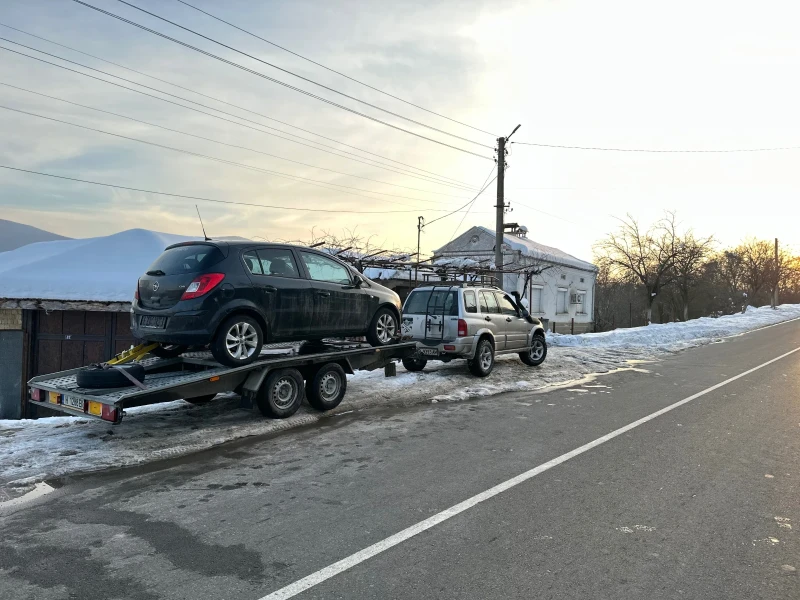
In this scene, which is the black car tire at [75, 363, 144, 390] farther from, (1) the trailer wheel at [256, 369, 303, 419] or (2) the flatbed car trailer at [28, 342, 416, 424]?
(1) the trailer wheel at [256, 369, 303, 419]

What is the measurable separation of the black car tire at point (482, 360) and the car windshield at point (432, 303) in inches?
37.5

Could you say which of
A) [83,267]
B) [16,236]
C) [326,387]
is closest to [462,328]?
[326,387]

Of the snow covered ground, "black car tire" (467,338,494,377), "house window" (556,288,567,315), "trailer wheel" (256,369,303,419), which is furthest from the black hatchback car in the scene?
"house window" (556,288,567,315)

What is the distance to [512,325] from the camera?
12.5 m

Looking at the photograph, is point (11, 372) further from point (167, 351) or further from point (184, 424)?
point (184, 424)

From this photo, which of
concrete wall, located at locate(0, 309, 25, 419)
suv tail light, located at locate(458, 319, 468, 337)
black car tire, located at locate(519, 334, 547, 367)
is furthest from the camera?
black car tire, located at locate(519, 334, 547, 367)

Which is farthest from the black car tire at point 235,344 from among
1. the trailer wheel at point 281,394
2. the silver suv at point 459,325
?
the silver suv at point 459,325

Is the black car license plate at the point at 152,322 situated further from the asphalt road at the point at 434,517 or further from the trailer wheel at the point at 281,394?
the asphalt road at the point at 434,517

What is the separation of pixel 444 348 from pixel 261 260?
186 inches

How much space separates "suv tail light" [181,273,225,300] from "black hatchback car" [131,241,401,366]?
0.01 m

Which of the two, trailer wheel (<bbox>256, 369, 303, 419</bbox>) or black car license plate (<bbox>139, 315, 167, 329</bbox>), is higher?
black car license plate (<bbox>139, 315, 167, 329</bbox>)

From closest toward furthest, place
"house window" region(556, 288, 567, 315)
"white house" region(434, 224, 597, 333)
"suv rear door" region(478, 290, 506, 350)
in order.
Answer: "suv rear door" region(478, 290, 506, 350), "white house" region(434, 224, 597, 333), "house window" region(556, 288, 567, 315)

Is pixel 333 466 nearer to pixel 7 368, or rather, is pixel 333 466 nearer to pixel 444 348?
pixel 444 348

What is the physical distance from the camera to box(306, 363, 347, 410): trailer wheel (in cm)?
774
